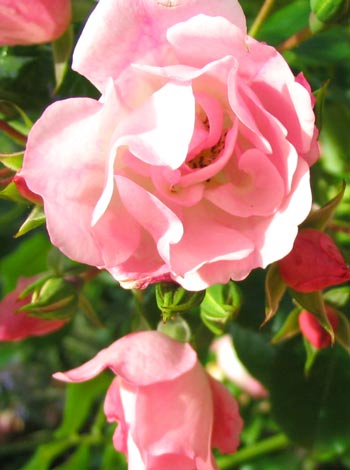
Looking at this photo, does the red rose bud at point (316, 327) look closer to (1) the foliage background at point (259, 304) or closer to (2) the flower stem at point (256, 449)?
(1) the foliage background at point (259, 304)

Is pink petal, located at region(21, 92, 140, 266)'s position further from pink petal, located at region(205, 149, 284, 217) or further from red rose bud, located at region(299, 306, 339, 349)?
red rose bud, located at region(299, 306, 339, 349)

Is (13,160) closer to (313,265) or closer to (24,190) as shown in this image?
(24,190)

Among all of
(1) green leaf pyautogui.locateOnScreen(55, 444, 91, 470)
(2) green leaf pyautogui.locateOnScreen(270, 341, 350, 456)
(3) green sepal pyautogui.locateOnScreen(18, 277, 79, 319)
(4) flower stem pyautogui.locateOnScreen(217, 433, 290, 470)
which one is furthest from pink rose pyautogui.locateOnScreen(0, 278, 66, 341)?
(4) flower stem pyautogui.locateOnScreen(217, 433, 290, 470)

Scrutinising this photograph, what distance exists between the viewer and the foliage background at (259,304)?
86 cm

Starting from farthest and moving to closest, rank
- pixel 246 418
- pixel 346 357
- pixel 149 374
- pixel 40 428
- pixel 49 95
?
1. pixel 40 428
2. pixel 246 418
3. pixel 346 357
4. pixel 49 95
5. pixel 149 374

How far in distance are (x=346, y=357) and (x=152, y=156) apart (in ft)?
1.88

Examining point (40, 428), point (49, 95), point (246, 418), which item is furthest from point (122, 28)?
point (40, 428)

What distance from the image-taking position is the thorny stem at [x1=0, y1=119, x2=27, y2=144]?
781 millimetres

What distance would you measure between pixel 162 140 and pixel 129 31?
0.09 metres

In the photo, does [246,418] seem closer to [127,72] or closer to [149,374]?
[149,374]

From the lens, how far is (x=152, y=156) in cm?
61

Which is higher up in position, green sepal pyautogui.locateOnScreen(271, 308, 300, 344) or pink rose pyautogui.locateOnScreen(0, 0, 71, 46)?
pink rose pyautogui.locateOnScreen(0, 0, 71, 46)

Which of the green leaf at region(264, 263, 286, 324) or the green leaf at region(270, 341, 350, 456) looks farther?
the green leaf at region(270, 341, 350, 456)

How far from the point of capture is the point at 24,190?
0.64 m
